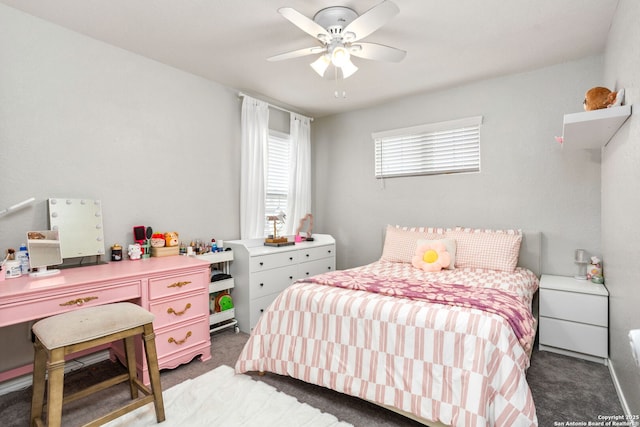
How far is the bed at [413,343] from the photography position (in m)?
1.57

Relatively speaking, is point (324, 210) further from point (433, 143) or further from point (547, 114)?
point (547, 114)

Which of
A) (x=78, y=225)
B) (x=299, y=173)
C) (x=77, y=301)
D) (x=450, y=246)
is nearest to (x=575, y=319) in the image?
(x=450, y=246)

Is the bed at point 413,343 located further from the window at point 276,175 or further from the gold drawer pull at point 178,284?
the window at point 276,175

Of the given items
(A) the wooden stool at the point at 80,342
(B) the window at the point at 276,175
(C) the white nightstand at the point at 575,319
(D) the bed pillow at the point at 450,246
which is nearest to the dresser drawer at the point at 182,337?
(A) the wooden stool at the point at 80,342

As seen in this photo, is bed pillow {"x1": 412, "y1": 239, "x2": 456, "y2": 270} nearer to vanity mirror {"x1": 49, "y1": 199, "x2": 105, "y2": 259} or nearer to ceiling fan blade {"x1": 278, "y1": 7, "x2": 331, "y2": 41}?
ceiling fan blade {"x1": 278, "y1": 7, "x2": 331, "y2": 41}

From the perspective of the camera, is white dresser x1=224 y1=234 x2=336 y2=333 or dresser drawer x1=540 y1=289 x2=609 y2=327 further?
white dresser x1=224 y1=234 x2=336 y2=333

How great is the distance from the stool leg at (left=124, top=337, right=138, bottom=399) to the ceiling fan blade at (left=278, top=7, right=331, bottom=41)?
Result: 2123 mm

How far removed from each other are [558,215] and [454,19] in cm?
196

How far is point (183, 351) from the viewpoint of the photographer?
7.99 feet

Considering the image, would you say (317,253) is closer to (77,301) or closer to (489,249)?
(489,249)

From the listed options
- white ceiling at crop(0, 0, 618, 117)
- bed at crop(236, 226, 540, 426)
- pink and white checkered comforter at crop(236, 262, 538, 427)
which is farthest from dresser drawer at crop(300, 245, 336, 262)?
white ceiling at crop(0, 0, 618, 117)

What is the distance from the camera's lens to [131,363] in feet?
6.86

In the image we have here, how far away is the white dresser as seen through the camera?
123 inches

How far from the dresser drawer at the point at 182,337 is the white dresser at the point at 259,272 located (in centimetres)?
59
